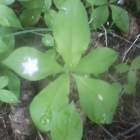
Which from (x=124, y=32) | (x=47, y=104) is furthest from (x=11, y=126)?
(x=124, y=32)

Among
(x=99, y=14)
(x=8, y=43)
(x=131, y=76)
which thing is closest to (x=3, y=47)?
(x=8, y=43)

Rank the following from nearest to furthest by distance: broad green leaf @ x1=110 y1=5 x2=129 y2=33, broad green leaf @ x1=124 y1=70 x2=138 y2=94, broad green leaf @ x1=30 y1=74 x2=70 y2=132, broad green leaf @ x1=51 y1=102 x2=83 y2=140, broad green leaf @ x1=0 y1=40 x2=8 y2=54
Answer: broad green leaf @ x1=51 y1=102 x2=83 y2=140 → broad green leaf @ x1=30 y1=74 x2=70 y2=132 → broad green leaf @ x1=0 y1=40 x2=8 y2=54 → broad green leaf @ x1=124 y1=70 x2=138 y2=94 → broad green leaf @ x1=110 y1=5 x2=129 y2=33

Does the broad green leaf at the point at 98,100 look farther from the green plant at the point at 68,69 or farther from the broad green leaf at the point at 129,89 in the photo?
the broad green leaf at the point at 129,89


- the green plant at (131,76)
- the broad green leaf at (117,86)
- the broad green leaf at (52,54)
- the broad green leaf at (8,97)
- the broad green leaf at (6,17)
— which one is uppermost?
the broad green leaf at (6,17)

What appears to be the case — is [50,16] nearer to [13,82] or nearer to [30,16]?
[30,16]

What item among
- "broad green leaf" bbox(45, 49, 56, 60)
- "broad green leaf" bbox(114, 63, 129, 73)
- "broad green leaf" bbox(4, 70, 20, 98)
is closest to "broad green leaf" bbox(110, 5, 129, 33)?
"broad green leaf" bbox(114, 63, 129, 73)

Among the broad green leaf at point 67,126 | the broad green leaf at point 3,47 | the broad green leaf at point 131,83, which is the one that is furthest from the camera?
the broad green leaf at point 131,83

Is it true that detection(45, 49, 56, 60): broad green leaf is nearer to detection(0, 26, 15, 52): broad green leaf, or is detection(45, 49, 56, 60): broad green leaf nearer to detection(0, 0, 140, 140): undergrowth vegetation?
detection(0, 0, 140, 140): undergrowth vegetation

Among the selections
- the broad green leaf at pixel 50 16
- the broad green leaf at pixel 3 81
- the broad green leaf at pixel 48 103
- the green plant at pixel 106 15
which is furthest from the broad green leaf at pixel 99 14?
the broad green leaf at pixel 3 81

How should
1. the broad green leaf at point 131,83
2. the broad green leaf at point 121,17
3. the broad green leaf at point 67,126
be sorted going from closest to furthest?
the broad green leaf at point 67,126 → the broad green leaf at point 131,83 → the broad green leaf at point 121,17
